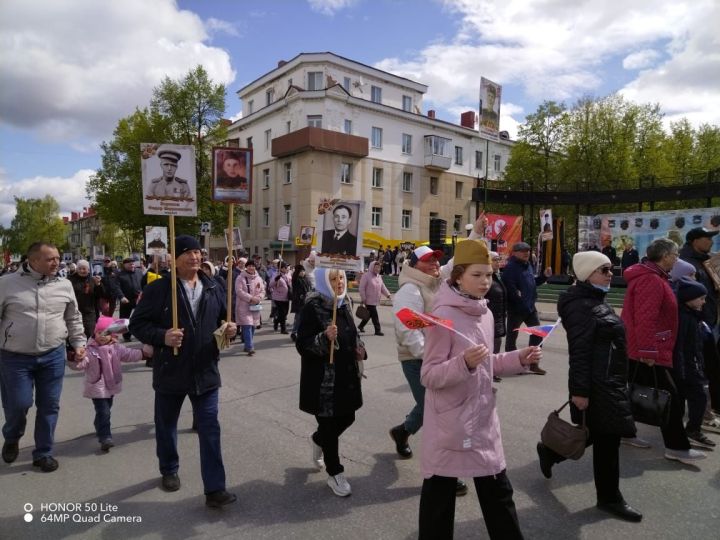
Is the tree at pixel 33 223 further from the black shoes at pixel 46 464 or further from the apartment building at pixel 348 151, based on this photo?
the black shoes at pixel 46 464

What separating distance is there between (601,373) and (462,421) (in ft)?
4.73

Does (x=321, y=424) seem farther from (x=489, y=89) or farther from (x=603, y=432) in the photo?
(x=489, y=89)

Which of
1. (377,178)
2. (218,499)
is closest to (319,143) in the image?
(377,178)

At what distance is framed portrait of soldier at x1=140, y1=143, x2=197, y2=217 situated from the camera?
159 inches

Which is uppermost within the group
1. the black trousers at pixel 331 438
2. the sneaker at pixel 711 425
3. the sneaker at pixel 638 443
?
the black trousers at pixel 331 438

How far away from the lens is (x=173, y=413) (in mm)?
3834

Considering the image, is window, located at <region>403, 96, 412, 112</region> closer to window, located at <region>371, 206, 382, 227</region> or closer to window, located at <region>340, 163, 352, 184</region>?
window, located at <region>340, 163, 352, 184</region>

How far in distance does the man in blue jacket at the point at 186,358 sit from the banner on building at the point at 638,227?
19.0 meters

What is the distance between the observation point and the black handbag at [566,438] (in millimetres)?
3439

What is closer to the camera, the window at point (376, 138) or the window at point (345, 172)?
the window at point (345, 172)

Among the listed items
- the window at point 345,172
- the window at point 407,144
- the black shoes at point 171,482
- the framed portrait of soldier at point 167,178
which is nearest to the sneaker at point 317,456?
the black shoes at point 171,482

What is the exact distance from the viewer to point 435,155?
40938mm

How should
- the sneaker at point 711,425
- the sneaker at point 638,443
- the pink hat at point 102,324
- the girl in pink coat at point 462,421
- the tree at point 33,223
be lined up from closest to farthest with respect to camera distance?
the girl in pink coat at point 462,421
the sneaker at point 638,443
the pink hat at point 102,324
the sneaker at point 711,425
the tree at point 33,223

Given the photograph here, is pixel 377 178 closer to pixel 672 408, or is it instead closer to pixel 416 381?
pixel 672 408
